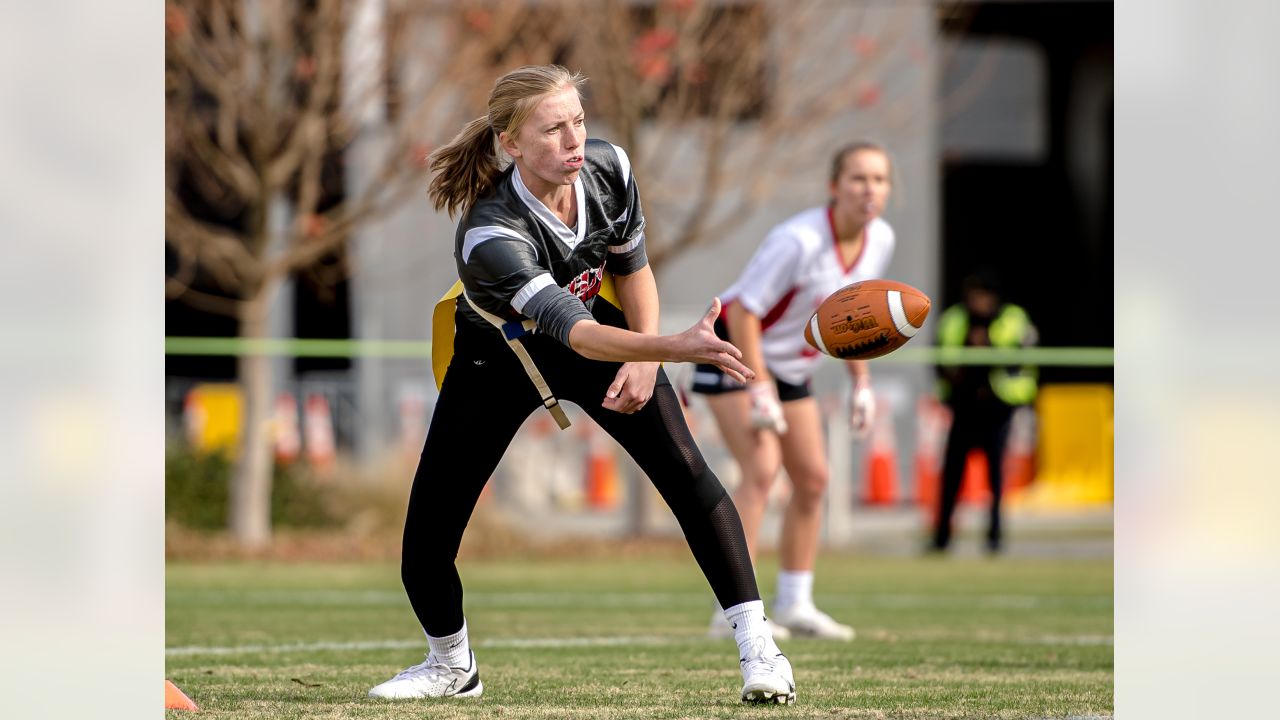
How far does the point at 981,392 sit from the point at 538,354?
10.0 meters

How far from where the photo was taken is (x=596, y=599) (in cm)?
1040

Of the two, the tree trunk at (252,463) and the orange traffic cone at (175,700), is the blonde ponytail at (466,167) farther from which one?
the tree trunk at (252,463)

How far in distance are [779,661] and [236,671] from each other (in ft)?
7.21

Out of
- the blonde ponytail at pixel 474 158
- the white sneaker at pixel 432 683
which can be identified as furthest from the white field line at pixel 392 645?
the blonde ponytail at pixel 474 158

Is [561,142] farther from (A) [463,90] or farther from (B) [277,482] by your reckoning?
(B) [277,482]

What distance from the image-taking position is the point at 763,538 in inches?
594

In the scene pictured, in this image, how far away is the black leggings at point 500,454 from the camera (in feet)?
17.0

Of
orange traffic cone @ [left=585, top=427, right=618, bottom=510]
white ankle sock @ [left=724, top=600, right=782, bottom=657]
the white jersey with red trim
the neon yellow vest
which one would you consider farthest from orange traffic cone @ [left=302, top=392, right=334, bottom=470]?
white ankle sock @ [left=724, top=600, right=782, bottom=657]

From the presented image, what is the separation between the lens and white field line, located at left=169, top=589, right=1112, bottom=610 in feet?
32.9

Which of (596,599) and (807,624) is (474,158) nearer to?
(807,624)

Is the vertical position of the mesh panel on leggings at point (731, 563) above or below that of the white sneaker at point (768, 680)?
above

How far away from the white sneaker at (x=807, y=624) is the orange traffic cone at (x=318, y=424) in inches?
448

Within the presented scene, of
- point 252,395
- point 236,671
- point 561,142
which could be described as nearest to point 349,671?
point 236,671

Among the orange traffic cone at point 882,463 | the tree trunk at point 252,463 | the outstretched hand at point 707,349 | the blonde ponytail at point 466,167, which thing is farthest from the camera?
the orange traffic cone at point 882,463
